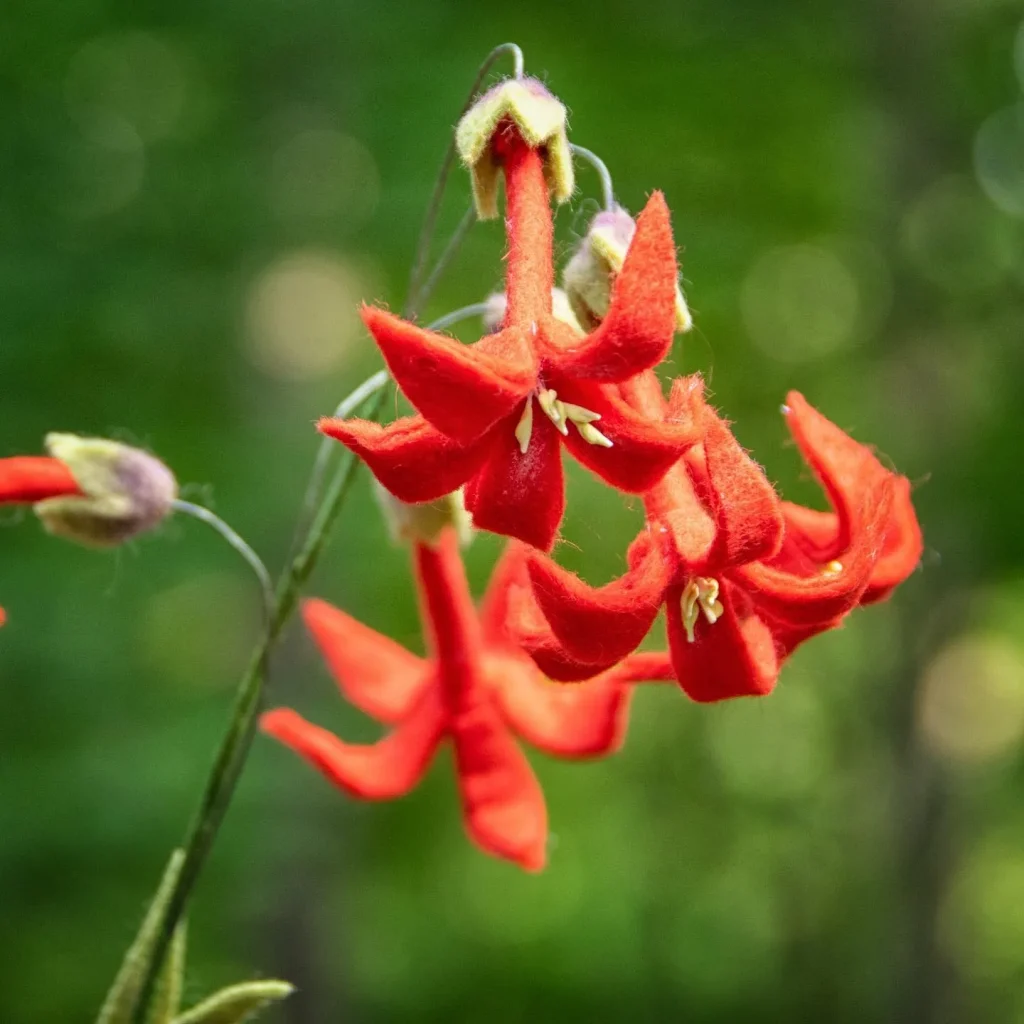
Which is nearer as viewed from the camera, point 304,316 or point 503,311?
point 503,311

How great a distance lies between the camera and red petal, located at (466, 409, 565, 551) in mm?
1107

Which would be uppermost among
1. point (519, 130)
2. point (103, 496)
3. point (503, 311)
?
point (519, 130)

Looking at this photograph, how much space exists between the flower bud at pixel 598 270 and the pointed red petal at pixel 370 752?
750 mm

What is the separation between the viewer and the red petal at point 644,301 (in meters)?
0.99

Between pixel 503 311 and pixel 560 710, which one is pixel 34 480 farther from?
pixel 560 710

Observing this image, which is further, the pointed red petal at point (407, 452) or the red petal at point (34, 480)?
the red petal at point (34, 480)

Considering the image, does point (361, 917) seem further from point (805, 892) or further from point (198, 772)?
point (805, 892)

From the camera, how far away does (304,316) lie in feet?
23.1

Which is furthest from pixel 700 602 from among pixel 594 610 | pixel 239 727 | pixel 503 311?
pixel 239 727

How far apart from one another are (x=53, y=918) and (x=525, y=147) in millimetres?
5509

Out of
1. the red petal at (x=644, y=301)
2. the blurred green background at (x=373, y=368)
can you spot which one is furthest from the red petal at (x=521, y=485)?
Result: the blurred green background at (x=373, y=368)

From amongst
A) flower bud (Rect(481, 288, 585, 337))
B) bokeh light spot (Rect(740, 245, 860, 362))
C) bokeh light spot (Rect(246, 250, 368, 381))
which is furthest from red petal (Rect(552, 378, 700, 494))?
bokeh light spot (Rect(740, 245, 860, 362))

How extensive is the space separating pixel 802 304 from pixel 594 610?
642 cm

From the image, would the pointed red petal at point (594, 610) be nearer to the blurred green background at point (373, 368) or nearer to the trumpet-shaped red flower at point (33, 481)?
the trumpet-shaped red flower at point (33, 481)
